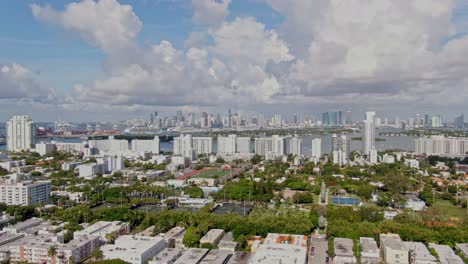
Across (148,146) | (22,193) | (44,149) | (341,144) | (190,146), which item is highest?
(341,144)

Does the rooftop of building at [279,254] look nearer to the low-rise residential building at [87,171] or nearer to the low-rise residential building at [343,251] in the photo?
the low-rise residential building at [343,251]

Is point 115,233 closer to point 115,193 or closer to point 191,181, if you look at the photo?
point 115,193

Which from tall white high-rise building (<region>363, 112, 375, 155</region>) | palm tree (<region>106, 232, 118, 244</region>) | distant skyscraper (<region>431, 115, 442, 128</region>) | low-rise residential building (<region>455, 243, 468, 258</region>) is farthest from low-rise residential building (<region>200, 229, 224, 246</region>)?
distant skyscraper (<region>431, 115, 442, 128</region>)

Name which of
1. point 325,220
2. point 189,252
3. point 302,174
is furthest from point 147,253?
point 302,174

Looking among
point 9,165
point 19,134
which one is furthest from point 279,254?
point 19,134

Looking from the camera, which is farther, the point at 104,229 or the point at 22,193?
the point at 22,193

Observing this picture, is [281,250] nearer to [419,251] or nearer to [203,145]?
[419,251]

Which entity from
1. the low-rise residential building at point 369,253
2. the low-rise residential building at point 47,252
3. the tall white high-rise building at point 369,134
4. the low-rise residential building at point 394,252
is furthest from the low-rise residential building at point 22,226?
the tall white high-rise building at point 369,134

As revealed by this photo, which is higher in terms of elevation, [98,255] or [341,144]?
[341,144]

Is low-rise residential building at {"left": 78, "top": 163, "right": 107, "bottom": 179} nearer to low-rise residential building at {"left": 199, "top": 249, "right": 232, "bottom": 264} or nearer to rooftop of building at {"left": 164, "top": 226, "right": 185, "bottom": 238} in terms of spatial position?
rooftop of building at {"left": 164, "top": 226, "right": 185, "bottom": 238}
